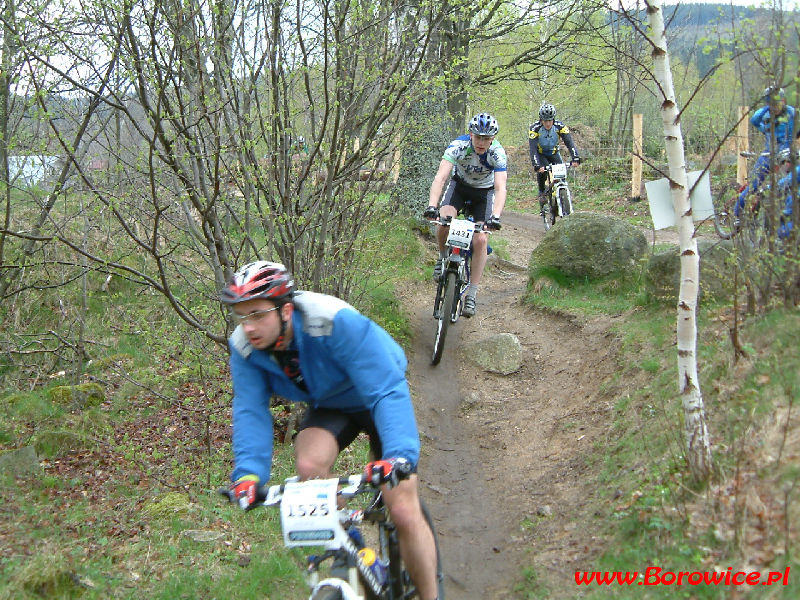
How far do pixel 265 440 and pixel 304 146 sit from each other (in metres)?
3.46

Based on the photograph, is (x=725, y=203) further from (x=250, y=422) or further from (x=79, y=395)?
(x=79, y=395)

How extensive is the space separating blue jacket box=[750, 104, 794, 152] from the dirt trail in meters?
2.34

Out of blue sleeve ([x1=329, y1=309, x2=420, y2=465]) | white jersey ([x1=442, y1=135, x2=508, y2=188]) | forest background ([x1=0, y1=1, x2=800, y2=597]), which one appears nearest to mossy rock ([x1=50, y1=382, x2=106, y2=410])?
forest background ([x1=0, y1=1, x2=800, y2=597])

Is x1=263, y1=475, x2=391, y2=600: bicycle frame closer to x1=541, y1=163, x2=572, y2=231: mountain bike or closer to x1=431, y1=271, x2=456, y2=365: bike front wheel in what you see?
x1=431, y1=271, x2=456, y2=365: bike front wheel

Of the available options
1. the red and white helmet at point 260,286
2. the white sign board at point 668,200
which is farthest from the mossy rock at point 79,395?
the white sign board at point 668,200

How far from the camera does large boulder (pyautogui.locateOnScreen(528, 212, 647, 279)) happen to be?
916 cm

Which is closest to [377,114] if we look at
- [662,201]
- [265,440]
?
[662,201]

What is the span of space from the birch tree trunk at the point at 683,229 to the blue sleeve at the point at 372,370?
1774mm

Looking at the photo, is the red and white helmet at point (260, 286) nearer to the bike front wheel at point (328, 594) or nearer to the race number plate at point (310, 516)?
the race number plate at point (310, 516)

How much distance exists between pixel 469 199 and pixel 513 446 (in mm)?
3324

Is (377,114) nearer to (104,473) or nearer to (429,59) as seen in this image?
(429,59)

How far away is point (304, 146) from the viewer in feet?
20.4

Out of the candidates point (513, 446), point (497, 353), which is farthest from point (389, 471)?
point (497, 353)

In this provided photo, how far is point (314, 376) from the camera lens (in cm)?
342
